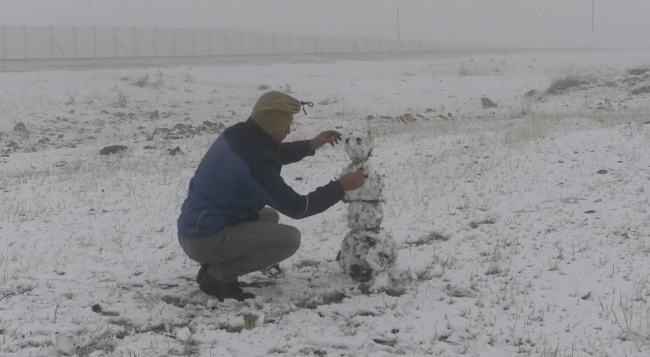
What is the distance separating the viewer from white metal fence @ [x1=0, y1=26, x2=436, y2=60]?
1676 inches

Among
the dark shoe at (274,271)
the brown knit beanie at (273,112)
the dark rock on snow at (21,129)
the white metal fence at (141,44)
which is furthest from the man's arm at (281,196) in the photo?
the white metal fence at (141,44)

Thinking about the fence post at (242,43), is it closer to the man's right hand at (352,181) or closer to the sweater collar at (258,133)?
the sweater collar at (258,133)

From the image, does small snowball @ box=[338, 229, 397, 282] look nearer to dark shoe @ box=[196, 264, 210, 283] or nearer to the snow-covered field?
the snow-covered field

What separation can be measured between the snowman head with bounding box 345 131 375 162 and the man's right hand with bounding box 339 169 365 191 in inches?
16.8

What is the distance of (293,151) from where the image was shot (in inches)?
203

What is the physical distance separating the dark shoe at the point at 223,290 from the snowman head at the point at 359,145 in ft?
5.12

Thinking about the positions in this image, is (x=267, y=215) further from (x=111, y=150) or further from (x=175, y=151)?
(x=111, y=150)

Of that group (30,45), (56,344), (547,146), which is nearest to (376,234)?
(56,344)

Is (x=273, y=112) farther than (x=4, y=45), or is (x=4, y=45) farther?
(x=4, y=45)

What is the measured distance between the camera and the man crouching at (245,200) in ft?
14.2

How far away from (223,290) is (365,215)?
1.44 meters

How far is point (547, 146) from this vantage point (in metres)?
10.3

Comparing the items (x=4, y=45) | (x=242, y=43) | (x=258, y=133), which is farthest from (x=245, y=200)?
(x=242, y=43)

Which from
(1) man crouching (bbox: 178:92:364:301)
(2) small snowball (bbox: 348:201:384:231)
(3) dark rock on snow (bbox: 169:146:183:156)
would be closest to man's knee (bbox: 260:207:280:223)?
(1) man crouching (bbox: 178:92:364:301)
